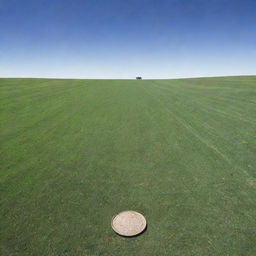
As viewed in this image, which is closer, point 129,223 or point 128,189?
point 129,223

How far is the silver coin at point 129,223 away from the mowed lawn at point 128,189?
112 mm

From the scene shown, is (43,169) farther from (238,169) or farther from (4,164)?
(238,169)

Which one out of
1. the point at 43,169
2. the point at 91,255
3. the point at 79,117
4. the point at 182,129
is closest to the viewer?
the point at 91,255

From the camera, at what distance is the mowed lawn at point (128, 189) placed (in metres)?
3.10

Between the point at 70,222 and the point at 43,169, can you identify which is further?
the point at 43,169

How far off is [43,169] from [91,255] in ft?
10.3

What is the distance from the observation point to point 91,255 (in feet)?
9.49

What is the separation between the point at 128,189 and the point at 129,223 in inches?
41.7

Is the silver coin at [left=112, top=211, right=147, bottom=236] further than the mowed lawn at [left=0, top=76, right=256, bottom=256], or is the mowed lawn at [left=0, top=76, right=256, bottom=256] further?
the silver coin at [left=112, top=211, right=147, bottom=236]

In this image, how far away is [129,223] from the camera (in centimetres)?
347

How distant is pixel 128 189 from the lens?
4484 millimetres

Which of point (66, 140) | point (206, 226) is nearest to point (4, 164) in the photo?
point (66, 140)

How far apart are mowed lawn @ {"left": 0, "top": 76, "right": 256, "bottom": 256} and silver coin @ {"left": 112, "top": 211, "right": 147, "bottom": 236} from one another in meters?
0.11

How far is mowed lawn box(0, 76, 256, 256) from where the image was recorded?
122 inches
